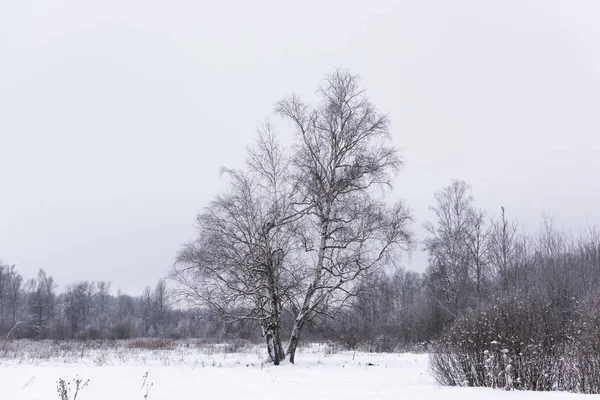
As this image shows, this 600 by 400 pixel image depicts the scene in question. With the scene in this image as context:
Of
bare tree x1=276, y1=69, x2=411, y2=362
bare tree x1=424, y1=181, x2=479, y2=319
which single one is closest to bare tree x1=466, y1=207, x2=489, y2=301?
bare tree x1=424, y1=181, x2=479, y2=319

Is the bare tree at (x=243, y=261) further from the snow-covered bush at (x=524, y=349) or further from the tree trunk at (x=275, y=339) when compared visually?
the snow-covered bush at (x=524, y=349)

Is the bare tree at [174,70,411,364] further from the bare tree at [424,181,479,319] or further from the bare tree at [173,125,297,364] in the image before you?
the bare tree at [424,181,479,319]

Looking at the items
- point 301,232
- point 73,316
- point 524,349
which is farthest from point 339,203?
point 73,316

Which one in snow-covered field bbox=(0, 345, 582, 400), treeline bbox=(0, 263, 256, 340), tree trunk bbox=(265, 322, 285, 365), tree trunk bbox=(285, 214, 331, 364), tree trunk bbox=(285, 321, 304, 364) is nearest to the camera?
snow-covered field bbox=(0, 345, 582, 400)

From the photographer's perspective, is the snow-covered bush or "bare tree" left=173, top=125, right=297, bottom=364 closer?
the snow-covered bush

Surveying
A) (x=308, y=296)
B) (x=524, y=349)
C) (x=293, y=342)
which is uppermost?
(x=308, y=296)

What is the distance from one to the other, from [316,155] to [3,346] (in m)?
19.7

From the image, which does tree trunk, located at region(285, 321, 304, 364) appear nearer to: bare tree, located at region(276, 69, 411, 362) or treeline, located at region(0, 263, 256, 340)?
bare tree, located at region(276, 69, 411, 362)

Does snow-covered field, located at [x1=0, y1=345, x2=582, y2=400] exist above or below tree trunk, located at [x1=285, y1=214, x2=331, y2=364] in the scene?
below

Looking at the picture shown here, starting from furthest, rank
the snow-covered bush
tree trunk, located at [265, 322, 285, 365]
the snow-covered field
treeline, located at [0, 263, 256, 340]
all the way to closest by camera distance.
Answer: treeline, located at [0, 263, 256, 340] → tree trunk, located at [265, 322, 285, 365] → the snow-covered bush → the snow-covered field

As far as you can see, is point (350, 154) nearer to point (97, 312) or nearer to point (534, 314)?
point (534, 314)

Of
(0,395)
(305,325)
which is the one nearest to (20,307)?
(305,325)

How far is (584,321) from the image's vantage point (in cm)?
974

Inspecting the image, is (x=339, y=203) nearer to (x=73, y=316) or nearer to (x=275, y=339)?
(x=275, y=339)
